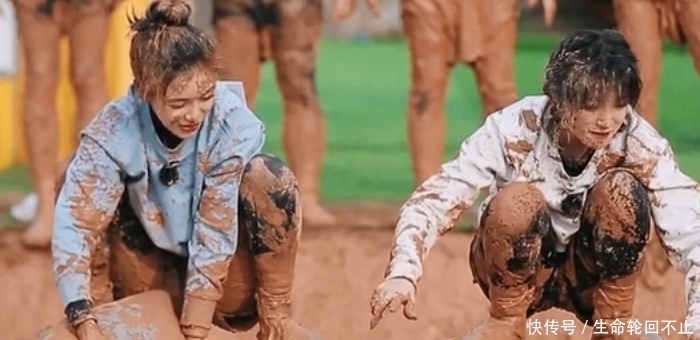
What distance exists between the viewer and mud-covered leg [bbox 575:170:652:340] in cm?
224

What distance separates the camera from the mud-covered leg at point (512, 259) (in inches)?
88.9

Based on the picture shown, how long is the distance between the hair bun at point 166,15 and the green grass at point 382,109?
244cm

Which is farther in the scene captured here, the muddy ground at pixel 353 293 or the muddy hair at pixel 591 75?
the muddy ground at pixel 353 293

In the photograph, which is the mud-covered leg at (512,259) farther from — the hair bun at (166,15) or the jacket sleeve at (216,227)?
the hair bun at (166,15)

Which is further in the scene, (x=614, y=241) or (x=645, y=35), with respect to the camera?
(x=645, y=35)

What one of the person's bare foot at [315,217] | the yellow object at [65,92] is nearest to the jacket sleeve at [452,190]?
the person's bare foot at [315,217]

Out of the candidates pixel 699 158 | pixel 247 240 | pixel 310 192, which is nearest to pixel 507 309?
pixel 247 240

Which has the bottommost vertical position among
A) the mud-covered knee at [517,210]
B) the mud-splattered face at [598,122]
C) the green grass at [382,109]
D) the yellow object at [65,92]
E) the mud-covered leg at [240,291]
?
the green grass at [382,109]

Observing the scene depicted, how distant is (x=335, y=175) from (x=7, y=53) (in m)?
1.40

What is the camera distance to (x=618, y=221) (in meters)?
2.25

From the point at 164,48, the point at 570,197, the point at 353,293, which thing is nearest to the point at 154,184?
Answer: the point at 164,48

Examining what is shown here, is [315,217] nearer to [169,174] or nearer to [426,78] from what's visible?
[426,78]

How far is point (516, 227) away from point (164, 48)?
678 mm

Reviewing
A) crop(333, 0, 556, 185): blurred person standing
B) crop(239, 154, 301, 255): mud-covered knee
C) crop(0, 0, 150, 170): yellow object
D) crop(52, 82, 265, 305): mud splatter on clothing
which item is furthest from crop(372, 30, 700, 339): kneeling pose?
crop(0, 0, 150, 170): yellow object
